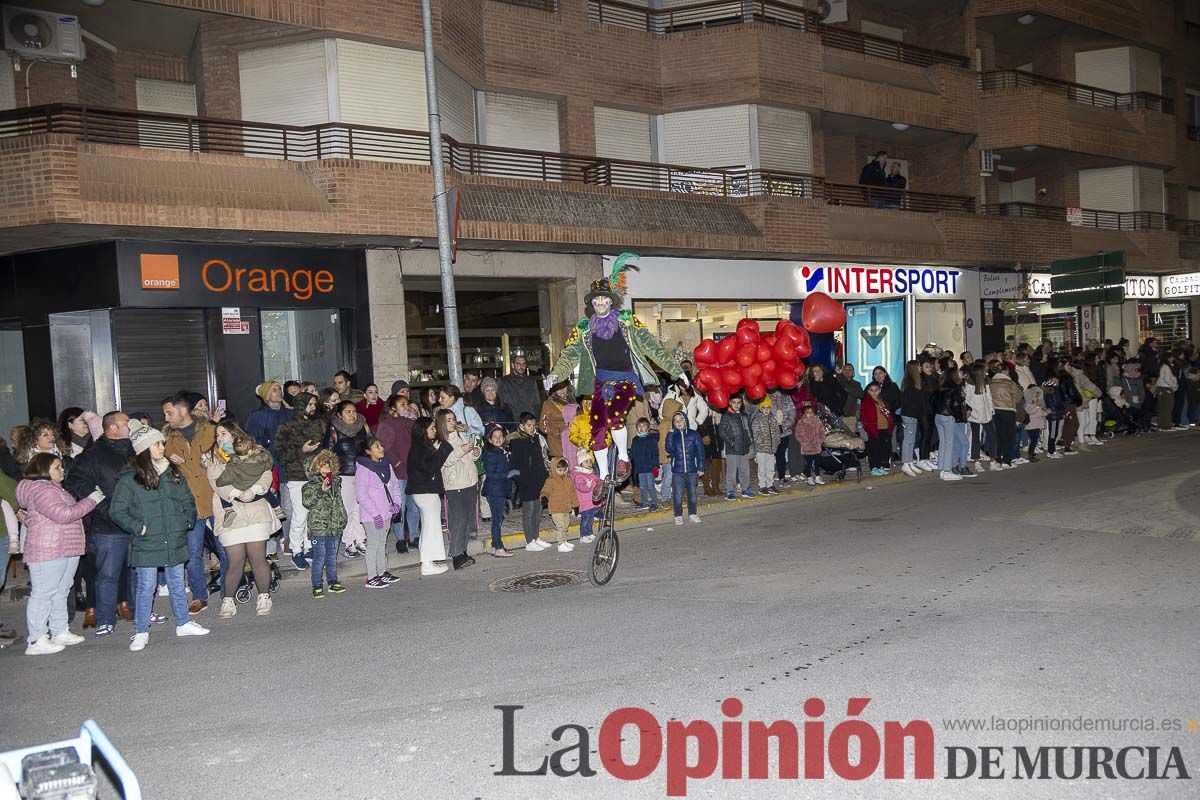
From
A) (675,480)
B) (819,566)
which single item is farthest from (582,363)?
(675,480)

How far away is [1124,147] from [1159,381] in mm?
10334

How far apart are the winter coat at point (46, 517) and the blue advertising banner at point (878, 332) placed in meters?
18.9

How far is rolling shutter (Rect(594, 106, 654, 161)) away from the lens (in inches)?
843

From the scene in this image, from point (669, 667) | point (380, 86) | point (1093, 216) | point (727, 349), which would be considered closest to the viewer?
point (669, 667)

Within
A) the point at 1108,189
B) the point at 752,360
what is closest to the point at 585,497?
the point at 752,360

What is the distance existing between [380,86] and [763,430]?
29.2 feet

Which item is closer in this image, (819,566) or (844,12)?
(819,566)

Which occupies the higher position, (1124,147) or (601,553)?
(1124,147)

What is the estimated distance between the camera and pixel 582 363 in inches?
388

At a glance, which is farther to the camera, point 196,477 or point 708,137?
point 708,137

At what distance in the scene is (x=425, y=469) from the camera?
1089 centimetres

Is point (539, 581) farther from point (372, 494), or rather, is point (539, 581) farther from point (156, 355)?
point (156, 355)

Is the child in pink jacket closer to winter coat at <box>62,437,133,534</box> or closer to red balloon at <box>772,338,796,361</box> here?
red balloon at <box>772,338,796,361</box>

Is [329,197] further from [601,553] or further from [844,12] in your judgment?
[844,12]
